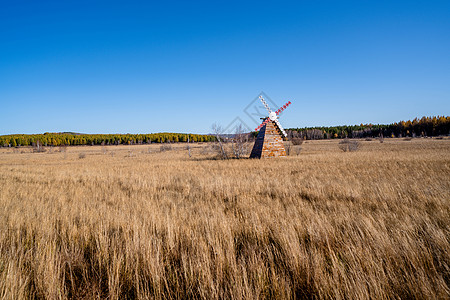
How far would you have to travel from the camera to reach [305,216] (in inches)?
168

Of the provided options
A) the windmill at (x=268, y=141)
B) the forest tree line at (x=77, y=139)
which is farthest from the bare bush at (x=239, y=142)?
the forest tree line at (x=77, y=139)

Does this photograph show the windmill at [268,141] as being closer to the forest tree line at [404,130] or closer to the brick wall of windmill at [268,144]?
the brick wall of windmill at [268,144]

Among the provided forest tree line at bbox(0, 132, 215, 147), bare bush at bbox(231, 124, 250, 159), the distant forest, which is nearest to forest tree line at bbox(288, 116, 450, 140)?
the distant forest

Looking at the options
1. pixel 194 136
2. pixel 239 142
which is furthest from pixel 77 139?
pixel 239 142

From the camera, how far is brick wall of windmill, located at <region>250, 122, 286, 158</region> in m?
20.2

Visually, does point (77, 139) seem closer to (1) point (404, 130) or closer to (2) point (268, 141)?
(2) point (268, 141)

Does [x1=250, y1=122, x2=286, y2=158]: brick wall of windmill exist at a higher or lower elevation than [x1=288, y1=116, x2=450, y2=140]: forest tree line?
lower

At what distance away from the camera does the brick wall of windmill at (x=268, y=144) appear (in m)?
20.2

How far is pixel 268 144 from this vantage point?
2048 cm

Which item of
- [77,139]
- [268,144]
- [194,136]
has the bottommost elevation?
[268,144]

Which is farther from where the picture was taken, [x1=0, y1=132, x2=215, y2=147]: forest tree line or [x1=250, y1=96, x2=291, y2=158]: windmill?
[x1=0, y1=132, x2=215, y2=147]: forest tree line

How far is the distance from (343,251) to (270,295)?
1.29 metres

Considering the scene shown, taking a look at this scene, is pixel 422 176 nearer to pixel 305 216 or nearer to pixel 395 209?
pixel 395 209

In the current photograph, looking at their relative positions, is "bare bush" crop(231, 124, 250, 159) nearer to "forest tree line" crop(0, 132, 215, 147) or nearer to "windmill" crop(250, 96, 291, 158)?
"windmill" crop(250, 96, 291, 158)
